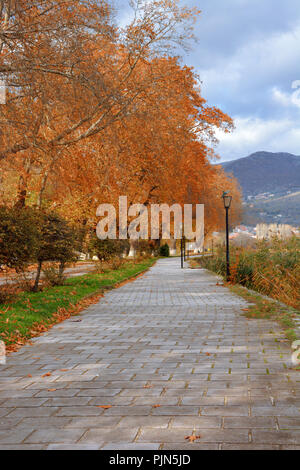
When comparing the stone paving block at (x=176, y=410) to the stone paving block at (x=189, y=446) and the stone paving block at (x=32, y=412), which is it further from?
the stone paving block at (x=32, y=412)

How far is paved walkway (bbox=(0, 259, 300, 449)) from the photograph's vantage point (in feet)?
11.1

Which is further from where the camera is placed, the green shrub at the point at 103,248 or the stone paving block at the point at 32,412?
the green shrub at the point at 103,248

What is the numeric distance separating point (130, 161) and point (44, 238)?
3.54 meters

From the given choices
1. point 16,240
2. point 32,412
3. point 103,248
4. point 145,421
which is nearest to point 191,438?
point 145,421

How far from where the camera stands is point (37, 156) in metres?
12.1

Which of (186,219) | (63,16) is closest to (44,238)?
(63,16)

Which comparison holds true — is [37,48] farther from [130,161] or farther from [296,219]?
[296,219]

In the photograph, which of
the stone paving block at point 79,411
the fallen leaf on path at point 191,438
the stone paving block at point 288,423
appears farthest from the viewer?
the stone paving block at point 79,411

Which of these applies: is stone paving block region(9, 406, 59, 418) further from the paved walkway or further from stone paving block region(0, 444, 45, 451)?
stone paving block region(0, 444, 45, 451)

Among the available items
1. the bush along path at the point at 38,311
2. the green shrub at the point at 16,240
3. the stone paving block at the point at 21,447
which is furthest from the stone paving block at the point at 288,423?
the green shrub at the point at 16,240

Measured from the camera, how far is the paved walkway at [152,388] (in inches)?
133

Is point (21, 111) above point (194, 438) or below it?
above

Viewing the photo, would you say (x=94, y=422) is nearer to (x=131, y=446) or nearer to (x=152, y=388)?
(x=131, y=446)

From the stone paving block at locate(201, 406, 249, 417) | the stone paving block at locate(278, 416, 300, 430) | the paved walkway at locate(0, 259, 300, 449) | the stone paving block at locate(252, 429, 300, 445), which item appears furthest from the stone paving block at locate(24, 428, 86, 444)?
the stone paving block at locate(278, 416, 300, 430)
